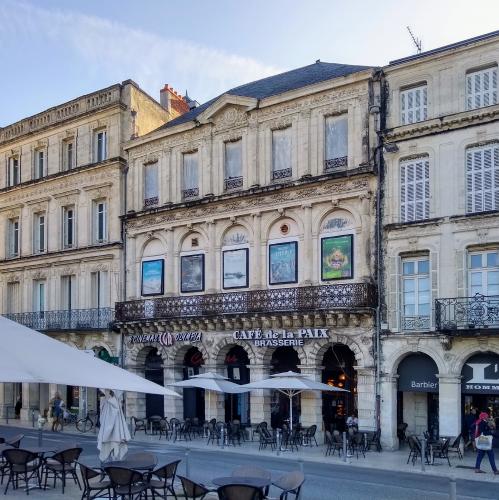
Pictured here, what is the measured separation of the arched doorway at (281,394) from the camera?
92.4ft

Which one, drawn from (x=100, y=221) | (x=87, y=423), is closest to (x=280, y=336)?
(x=87, y=423)

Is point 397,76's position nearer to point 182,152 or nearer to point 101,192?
point 182,152

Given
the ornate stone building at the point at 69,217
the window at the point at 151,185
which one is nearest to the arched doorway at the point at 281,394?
the ornate stone building at the point at 69,217

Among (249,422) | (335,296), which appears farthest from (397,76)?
(249,422)

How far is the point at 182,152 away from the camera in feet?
104

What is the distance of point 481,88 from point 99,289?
65.1ft

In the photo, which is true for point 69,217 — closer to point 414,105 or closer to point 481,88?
point 414,105

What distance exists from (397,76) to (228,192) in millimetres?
8250

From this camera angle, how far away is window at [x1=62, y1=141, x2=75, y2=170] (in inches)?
1465

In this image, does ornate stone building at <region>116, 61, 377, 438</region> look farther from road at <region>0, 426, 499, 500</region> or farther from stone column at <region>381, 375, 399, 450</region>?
road at <region>0, 426, 499, 500</region>

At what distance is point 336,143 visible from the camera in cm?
2697

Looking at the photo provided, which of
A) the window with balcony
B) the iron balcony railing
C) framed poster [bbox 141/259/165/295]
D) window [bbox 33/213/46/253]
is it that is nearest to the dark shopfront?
the iron balcony railing

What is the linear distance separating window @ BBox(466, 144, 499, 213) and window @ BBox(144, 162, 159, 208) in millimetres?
14451

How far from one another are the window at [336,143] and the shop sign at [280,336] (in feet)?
19.6
